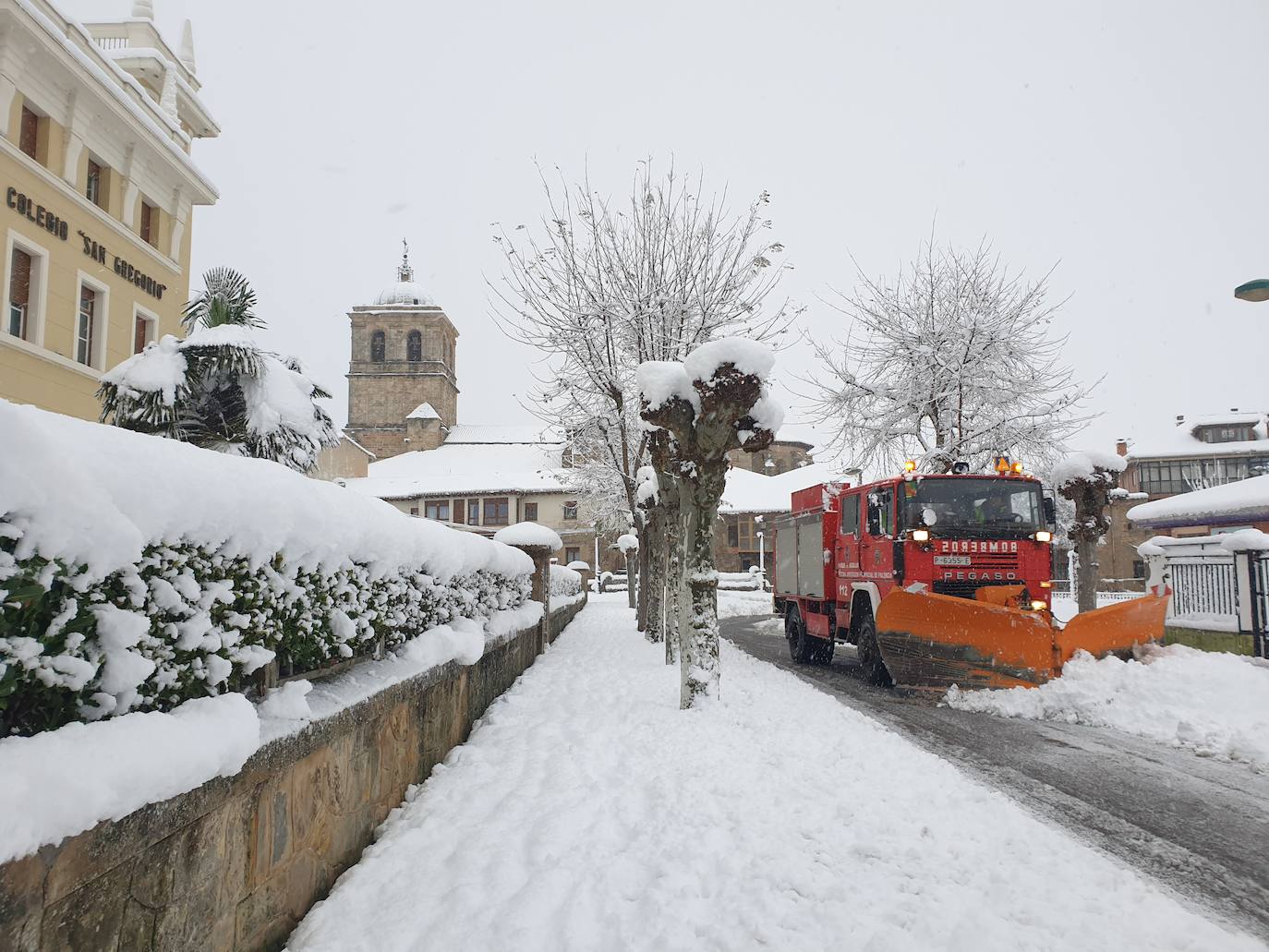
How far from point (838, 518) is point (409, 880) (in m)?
9.17

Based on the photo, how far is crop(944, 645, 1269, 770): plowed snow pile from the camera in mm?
6848

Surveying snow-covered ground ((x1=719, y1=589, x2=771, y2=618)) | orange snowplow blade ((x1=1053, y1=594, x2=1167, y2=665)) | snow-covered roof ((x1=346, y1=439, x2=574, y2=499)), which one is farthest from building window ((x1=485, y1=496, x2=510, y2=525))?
orange snowplow blade ((x1=1053, y1=594, x2=1167, y2=665))

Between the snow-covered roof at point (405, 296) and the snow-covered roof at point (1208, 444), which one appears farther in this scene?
the snow-covered roof at point (405, 296)

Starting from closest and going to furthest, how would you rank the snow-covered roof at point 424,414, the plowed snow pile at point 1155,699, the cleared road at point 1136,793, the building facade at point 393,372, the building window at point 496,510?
the cleared road at point 1136,793 → the plowed snow pile at point 1155,699 → the building window at point 496,510 → the snow-covered roof at point 424,414 → the building facade at point 393,372

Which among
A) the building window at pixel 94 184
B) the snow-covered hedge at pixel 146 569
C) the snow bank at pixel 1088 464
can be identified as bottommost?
the snow-covered hedge at pixel 146 569

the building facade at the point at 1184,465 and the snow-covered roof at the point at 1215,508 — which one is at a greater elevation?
the building facade at the point at 1184,465

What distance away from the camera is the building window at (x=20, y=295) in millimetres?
14758

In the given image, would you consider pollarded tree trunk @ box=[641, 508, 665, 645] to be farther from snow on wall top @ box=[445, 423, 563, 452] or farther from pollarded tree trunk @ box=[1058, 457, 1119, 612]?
snow on wall top @ box=[445, 423, 563, 452]

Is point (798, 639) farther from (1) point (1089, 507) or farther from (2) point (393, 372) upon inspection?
(2) point (393, 372)

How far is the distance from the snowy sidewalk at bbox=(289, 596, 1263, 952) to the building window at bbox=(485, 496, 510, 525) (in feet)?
168

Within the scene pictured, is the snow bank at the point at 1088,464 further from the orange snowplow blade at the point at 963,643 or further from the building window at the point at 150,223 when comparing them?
the building window at the point at 150,223

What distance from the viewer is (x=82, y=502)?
1.94m

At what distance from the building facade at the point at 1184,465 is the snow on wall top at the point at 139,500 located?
185 feet

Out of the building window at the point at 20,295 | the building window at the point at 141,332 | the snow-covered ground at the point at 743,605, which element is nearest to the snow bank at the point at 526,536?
the building window at the point at 20,295
